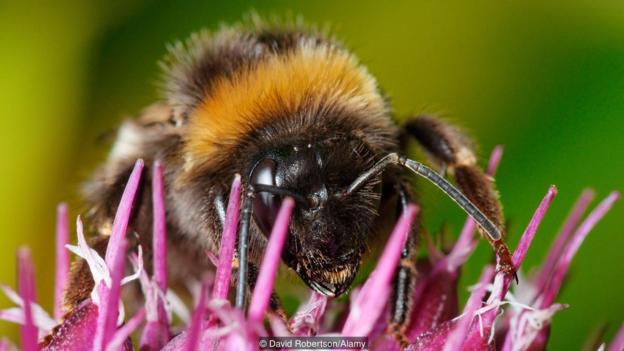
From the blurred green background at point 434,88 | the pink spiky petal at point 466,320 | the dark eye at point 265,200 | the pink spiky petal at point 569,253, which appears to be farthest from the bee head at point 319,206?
the blurred green background at point 434,88

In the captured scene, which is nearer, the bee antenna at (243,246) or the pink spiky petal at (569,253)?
the bee antenna at (243,246)

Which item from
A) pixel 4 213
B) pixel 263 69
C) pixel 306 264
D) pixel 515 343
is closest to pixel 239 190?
pixel 306 264

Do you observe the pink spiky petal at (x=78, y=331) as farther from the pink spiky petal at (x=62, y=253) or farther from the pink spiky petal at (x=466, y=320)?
the pink spiky petal at (x=466, y=320)

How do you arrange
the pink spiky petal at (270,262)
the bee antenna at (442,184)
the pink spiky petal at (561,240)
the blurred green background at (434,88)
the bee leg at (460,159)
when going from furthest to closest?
the blurred green background at (434,88), the pink spiky petal at (561,240), the bee leg at (460,159), the bee antenna at (442,184), the pink spiky petal at (270,262)

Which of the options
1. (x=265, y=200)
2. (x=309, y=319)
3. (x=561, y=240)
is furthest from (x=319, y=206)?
(x=561, y=240)

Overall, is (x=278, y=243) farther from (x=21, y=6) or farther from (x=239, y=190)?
(x=21, y=6)
